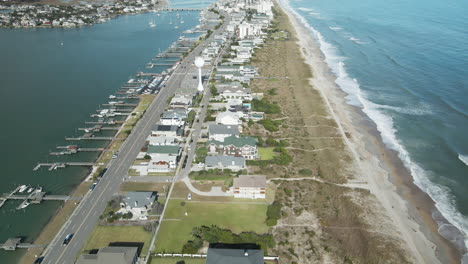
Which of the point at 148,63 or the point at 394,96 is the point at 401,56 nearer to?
the point at 394,96

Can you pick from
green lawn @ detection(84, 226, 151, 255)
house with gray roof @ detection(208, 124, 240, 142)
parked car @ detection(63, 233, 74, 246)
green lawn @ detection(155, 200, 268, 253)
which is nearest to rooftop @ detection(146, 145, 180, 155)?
house with gray roof @ detection(208, 124, 240, 142)

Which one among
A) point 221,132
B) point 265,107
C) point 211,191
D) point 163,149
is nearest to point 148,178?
point 163,149

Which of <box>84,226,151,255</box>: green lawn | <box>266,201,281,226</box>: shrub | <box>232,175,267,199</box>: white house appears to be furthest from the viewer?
<box>232,175,267,199</box>: white house

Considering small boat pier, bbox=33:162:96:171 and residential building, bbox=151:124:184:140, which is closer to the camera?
small boat pier, bbox=33:162:96:171

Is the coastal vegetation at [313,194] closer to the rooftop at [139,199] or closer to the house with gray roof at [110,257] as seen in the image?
the rooftop at [139,199]

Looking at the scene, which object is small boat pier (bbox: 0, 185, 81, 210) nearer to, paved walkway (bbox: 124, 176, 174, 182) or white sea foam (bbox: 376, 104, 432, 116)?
paved walkway (bbox: 124, 176, 174, 182)

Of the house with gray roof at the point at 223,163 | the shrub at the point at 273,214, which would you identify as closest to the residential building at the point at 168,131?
the house with gray roof at the point at 223,163
